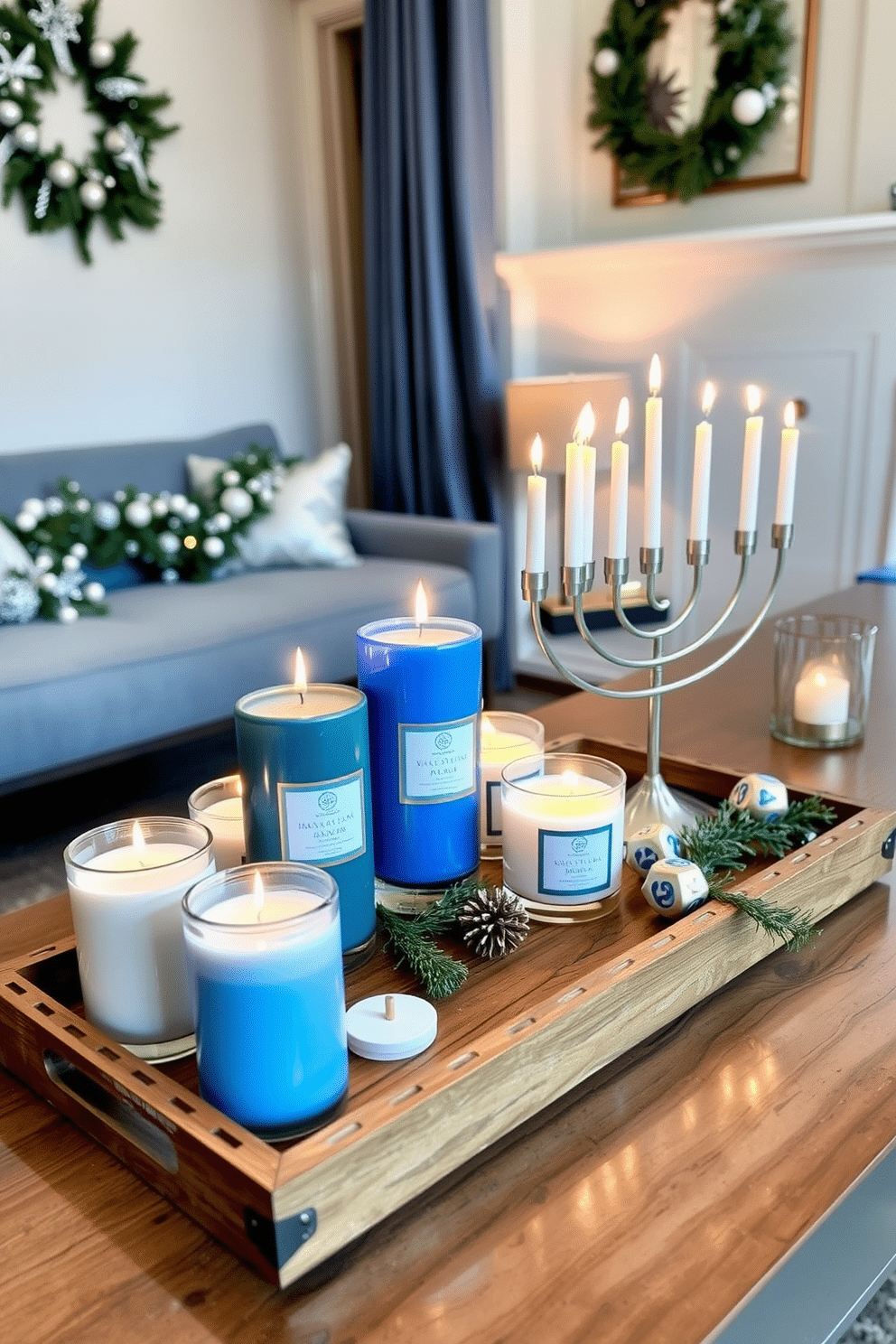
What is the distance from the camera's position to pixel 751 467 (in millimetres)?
917

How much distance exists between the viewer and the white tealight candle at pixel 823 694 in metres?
1.25

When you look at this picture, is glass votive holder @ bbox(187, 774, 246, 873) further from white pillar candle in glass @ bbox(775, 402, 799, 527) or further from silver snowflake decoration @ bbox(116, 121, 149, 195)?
silver snowflake decoration @ bbox(116, 121, 149, 195)

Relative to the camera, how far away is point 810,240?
8.40 ft

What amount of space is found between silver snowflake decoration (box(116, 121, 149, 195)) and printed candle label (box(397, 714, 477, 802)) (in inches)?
112

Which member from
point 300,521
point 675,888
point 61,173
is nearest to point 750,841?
point 675,888

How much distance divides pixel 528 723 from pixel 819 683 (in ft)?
1.46

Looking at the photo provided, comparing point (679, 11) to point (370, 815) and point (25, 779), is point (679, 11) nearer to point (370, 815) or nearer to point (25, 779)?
point (25, 779)

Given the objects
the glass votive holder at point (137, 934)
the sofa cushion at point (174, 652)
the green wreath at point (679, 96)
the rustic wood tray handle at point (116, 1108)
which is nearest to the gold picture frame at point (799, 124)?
the green wreath at point (679, 96)

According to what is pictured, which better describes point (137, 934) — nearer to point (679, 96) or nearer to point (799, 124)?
point (799, 124)

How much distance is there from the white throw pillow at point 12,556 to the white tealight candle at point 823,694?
1805 millimetres

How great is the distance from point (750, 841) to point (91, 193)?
9.12 ft

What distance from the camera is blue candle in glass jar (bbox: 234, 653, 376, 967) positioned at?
2.29ft

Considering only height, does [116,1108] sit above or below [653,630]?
below

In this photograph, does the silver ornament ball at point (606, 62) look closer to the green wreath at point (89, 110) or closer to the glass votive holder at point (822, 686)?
the green wreath at point (89, 110)
